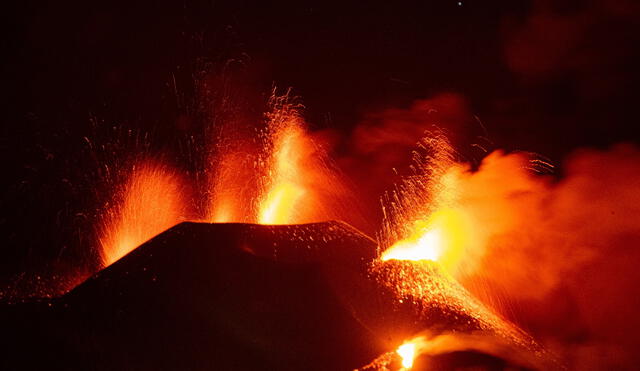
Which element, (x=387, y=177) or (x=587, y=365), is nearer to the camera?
(x=587, y=365)

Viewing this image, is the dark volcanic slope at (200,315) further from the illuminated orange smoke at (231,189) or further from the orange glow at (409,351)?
the illuminated orange smoke at (231,189)

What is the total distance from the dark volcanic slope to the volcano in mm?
15

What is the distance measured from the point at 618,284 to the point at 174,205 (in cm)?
1069

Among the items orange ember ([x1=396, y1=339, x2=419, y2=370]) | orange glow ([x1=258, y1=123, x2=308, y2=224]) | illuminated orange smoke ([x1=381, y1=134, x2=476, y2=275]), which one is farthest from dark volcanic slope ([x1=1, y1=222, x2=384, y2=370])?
orange glow ([x1=258, y1=123, x2=308, y2=224])

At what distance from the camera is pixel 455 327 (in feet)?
26.6

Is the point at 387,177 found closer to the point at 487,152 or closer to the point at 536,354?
the point at 487,152

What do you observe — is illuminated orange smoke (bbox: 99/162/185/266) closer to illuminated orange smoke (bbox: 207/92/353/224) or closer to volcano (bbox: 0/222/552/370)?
illuminated orange smoke (bbox: 207/92/353/224)

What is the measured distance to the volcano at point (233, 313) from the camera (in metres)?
6.80

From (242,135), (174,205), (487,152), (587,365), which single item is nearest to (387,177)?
(487,152)

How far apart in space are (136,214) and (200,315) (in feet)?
22.8

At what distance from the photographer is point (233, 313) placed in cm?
746

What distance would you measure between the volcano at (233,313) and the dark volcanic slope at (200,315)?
15 mm

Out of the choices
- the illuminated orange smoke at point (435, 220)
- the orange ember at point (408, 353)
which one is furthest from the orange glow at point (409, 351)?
the illuminated orange smoke at point (435, 220)

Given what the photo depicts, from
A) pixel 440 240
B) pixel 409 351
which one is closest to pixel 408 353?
pixel 409 351
